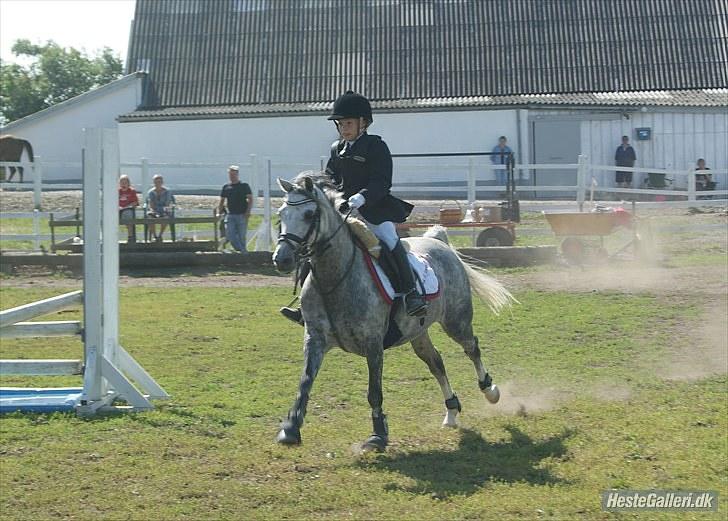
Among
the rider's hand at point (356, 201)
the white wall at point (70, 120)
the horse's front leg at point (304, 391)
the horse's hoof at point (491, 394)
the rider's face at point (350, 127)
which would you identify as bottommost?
the horse's hoof at point (491, 394)

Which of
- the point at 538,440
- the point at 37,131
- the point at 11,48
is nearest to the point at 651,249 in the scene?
the point at 538,440

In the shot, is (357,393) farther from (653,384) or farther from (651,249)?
(651,249)

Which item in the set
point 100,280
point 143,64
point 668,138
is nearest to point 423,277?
point 100,280

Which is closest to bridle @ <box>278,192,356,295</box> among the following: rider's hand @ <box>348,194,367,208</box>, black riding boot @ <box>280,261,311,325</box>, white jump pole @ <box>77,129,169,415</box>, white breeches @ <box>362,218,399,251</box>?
rider's hand @ <box>348,194,367,208</box>

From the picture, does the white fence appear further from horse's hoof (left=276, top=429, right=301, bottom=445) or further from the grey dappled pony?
horse's hoof (left=276, top=429, right=301, bottom=445)

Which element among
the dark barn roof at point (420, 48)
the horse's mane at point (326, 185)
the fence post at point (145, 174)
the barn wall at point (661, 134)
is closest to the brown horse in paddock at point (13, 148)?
the dark barn roof at point (420, 48)

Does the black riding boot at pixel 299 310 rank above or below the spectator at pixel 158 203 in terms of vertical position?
below

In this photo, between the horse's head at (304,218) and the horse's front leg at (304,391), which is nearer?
the horse's head at (304,218)

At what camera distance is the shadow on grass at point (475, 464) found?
724 cm

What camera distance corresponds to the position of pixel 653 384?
34.1ft

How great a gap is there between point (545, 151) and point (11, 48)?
52880 mm

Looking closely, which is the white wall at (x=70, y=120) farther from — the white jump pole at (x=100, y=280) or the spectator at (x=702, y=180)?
the white jump pole at (x=100, y=280)

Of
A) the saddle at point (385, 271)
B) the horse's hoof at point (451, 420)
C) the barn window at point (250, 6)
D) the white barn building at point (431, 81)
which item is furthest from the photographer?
the barn window at point (250, 6)

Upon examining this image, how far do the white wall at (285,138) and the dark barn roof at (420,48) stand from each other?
2010mm
